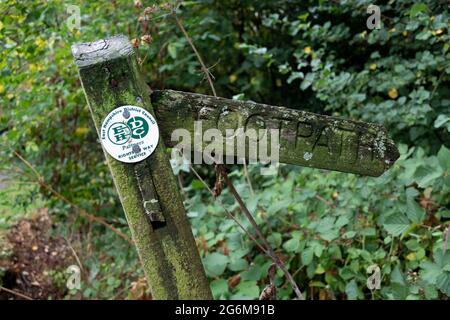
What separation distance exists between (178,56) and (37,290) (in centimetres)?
195

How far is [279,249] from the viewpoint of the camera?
2.57m

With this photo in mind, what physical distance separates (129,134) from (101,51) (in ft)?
0.70

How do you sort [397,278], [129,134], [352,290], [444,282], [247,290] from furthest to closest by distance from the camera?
[247,290], [352,290], [397,278], [444,282], [129,134]

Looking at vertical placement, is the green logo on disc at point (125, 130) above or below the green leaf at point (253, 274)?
above

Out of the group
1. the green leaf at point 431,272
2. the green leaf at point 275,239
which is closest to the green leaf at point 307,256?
the green leaf at point 275,239

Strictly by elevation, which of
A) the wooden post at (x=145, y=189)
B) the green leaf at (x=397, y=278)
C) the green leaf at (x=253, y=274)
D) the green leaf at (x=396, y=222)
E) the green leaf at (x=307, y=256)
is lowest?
the green leaf at (x=253, y=274)

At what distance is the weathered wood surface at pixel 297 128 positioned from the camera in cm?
135

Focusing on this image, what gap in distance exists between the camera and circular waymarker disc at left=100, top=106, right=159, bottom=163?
1279 millimetres

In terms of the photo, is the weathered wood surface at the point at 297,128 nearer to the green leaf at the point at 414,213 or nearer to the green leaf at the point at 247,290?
the green leaf at the point at 414,213

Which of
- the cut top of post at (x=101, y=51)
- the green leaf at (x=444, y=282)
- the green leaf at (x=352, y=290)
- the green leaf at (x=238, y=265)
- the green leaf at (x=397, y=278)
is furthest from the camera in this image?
the green leaf at (x=238, y=265)

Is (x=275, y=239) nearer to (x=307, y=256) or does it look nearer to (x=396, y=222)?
(x=307, y=256)

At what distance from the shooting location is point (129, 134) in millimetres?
1288

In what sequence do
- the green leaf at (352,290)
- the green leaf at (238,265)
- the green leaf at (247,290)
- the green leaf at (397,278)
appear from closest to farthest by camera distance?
the green leaf at (397,278) → the green leaf at (352,290) → the green leaf at (247,290) → the green leaf at (238,265)

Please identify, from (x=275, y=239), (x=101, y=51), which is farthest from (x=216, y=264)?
(x=101, y=51)
